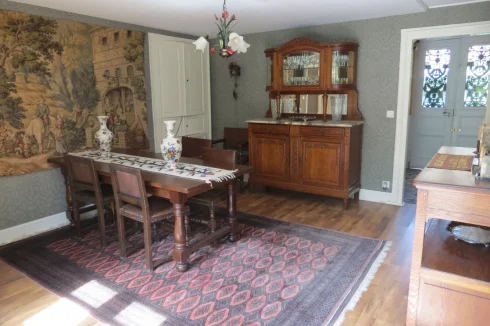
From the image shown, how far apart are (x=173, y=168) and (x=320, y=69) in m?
A: 2.28

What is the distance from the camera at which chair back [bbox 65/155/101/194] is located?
300 cm

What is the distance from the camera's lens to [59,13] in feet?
11.7

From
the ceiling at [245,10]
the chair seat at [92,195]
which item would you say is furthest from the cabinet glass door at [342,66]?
the chair seat at [92,195]

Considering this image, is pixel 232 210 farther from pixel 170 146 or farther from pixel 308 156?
pixel 308 156

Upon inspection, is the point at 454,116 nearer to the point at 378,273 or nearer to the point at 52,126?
the point at 378,273

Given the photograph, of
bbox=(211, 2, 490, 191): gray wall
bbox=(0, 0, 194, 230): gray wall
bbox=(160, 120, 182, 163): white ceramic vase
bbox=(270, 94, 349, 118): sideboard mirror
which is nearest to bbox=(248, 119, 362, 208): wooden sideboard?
bbox=(211, 2, 490, 191): gray wall

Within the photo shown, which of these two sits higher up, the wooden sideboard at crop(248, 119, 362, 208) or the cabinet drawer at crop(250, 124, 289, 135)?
the cabinet drawer at crop(250, 124, 289, 135)

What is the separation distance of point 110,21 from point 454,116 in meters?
5.37

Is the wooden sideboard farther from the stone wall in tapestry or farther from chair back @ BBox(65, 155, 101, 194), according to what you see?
chair back @ BBox(65, 155, 101, 194)

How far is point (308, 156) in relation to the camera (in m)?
4.26

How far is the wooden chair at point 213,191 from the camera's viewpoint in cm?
309

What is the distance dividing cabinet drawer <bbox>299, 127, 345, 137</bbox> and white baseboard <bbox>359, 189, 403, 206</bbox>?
0.99m

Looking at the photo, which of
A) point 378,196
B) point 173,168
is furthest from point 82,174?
point 378,196

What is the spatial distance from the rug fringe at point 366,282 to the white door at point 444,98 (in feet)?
11.7
